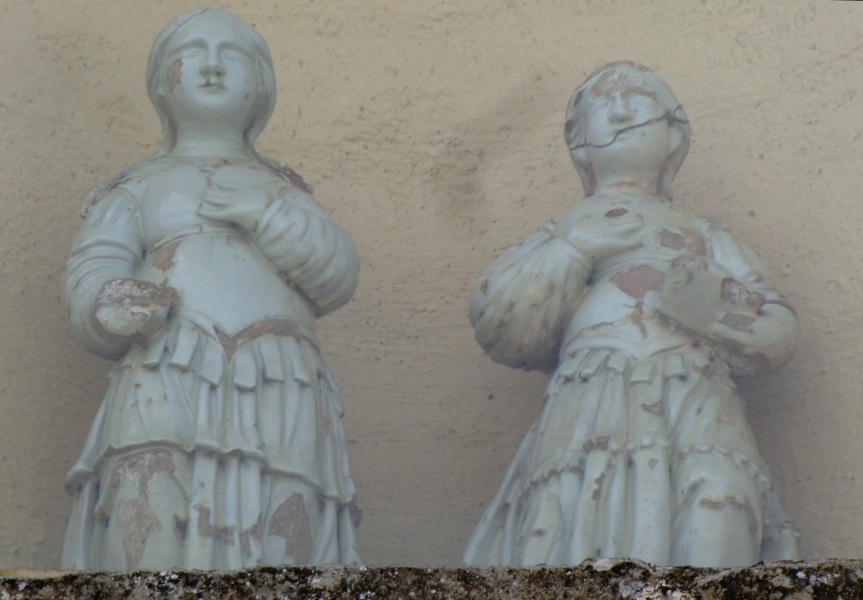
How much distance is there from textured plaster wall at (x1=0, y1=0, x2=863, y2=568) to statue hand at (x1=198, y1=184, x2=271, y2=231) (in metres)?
0.64

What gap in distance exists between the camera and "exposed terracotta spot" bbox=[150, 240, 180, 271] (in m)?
2.83

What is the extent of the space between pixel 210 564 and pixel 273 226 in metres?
0.64

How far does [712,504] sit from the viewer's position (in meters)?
2.57

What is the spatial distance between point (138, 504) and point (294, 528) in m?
0.25

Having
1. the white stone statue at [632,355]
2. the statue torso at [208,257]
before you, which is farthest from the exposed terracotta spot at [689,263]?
the statue torso at [208,257]

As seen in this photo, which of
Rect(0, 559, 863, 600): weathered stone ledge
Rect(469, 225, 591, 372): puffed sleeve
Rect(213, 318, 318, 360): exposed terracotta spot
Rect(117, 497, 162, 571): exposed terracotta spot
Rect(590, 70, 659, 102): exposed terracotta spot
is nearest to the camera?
Rect(0, 559, 863, 600): weathered stone ledge

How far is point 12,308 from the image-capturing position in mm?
3375

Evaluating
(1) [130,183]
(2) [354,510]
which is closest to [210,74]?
(1) [130,183]

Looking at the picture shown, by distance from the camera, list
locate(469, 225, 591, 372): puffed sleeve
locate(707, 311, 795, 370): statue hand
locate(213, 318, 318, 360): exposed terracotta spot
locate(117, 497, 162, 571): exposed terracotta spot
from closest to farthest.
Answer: locate(117, 497, 162, 571): exposed terracotta spot → locate(213, 318, 318, 360): exposed terracotta spot → locate(707, 311, 795, 370): statue hand → locate(469, 225, 591, 372): puffed sleeve

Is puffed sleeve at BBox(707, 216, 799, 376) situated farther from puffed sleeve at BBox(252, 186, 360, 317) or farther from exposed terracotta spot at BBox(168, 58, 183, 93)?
exposed terracotta spot at BBox(168, 58, 183, 93)

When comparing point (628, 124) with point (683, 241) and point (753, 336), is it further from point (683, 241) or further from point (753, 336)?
point (753, 336)

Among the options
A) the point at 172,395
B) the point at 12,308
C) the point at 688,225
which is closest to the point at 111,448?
the point at 172,395

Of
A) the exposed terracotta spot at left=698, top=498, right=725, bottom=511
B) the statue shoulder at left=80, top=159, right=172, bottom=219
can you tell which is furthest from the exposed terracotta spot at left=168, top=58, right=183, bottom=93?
the exposed terracotta spot at left=698, top=498, right=725, bottom=511

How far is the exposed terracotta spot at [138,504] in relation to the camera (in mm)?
2527
